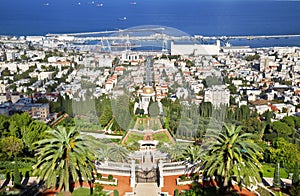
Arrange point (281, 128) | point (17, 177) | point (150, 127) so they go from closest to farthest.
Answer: point (17, 177) → point (150, 127) → point (281, 128)

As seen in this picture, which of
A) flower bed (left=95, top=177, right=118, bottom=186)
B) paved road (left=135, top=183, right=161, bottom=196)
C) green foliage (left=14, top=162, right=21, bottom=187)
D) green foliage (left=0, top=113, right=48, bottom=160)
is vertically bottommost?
paved road (left=135, top=183, right=161, bottom=196)

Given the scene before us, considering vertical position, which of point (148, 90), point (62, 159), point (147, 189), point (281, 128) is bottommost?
point (147, 189)

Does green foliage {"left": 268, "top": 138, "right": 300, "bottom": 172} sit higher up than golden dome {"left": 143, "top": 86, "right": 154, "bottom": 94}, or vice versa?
golden dome {"left": 143, "top": 86, "right": 154, "bottom": 94}

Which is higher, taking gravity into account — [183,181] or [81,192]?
[183,181]

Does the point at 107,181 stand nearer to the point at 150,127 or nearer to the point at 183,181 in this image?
the point at 183,181

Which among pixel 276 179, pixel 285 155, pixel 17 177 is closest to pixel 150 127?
pixel 285 155

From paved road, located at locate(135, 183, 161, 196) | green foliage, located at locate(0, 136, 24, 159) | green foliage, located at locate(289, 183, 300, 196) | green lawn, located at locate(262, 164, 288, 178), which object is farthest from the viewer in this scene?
green foliage, located at locate(0, 136, 24, 159)

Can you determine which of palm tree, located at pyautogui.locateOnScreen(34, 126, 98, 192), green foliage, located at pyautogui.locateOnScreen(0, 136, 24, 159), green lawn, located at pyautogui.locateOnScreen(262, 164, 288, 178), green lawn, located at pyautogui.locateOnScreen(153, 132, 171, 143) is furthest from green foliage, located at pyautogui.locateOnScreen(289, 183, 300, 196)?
green foliage, located at pyautogui.locateOnScreen(0, 136, 24, 159)

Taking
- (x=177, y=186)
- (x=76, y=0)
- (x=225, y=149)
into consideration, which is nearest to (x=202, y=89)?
(x=177, y=186)

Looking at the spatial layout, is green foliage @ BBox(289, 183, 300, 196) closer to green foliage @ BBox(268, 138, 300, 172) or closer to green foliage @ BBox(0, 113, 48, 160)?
green foliage @ BBox(268, 138, 300, 172)
